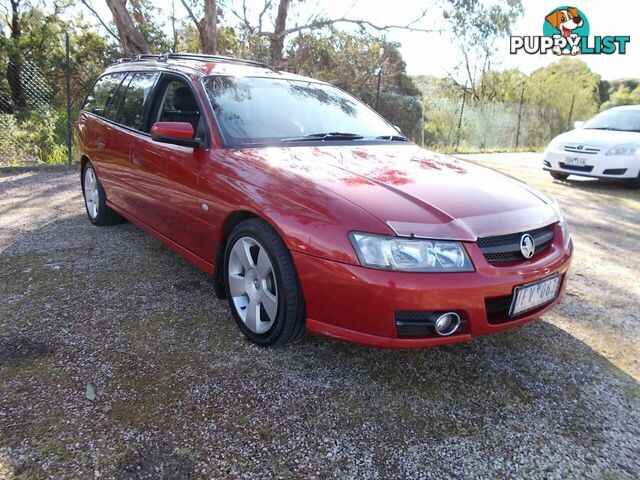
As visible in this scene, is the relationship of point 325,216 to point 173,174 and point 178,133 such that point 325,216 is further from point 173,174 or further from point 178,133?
point 173,174

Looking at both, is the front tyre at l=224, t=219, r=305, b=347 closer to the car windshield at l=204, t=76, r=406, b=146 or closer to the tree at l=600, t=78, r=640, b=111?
the car windshield at l=204, t=76, r=406, b=146

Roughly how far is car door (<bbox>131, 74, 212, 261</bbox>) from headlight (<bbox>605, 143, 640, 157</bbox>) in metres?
7.40

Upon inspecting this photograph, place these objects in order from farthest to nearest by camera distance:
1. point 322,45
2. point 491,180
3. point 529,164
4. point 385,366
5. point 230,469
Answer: point 322,45 < point 529,164 < point 491,180 < point 385,366 < point 230,469

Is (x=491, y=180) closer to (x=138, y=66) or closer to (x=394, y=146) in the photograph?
(x=394, y=146)

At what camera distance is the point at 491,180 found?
2.81 meters

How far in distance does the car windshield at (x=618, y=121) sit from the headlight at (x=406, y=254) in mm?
8324

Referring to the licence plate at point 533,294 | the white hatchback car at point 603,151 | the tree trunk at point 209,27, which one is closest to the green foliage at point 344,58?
the tree trunk at point 209,27

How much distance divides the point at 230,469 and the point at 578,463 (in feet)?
4.52

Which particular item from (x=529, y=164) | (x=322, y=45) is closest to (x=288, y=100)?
(x=529, y=164)

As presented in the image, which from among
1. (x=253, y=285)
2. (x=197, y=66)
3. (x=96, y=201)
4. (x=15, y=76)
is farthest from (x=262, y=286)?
(x=15, y=76)

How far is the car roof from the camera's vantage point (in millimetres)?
3426

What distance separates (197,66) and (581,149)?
710 cm

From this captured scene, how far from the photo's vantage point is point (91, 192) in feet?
15.7

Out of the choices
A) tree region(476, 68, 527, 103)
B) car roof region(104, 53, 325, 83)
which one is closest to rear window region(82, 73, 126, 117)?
car roof region(104, 53, 325, 83)
